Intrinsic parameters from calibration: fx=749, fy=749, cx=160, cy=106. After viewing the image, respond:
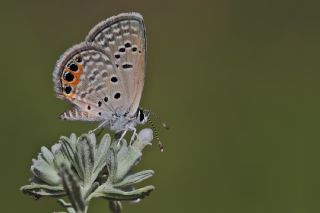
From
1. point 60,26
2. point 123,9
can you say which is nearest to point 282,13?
point 123,9

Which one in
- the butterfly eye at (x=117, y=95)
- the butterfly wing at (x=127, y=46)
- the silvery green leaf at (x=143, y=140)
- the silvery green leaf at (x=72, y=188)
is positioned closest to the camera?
the silvery green leaf at (x=72, y=188)

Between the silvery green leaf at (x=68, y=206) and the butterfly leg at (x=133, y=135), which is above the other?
the butterfly leg at (x=133, y=135)

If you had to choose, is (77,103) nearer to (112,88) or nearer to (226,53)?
(112,88)

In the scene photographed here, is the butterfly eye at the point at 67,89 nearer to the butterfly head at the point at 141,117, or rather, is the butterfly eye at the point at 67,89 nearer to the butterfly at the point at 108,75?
the butterfly at the point at 108,75

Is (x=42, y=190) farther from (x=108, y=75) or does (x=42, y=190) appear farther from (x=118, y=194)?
(x=108, y=75)

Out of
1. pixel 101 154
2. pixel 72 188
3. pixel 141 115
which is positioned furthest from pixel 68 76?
pixel 72 188

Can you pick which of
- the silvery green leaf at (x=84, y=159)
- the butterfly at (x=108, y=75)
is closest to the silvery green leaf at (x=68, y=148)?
the silvery green leaf at (x=84, y=159)

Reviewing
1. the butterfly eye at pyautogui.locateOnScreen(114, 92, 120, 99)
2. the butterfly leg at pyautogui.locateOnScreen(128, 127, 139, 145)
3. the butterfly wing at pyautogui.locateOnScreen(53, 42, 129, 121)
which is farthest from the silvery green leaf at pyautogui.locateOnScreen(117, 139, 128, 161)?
the butterfly eye at pyautogui.locateOnScreen(114, 92, 120, 99)

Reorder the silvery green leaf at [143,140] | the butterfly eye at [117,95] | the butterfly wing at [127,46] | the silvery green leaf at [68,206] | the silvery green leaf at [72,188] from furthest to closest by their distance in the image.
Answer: the butterfly eye at [117,95]
the butterfly wing at [127,46]
the silvery green leaf at [143,140]
the silvery green leaf at [68,206]
the silvery green leaf at [72,188]
